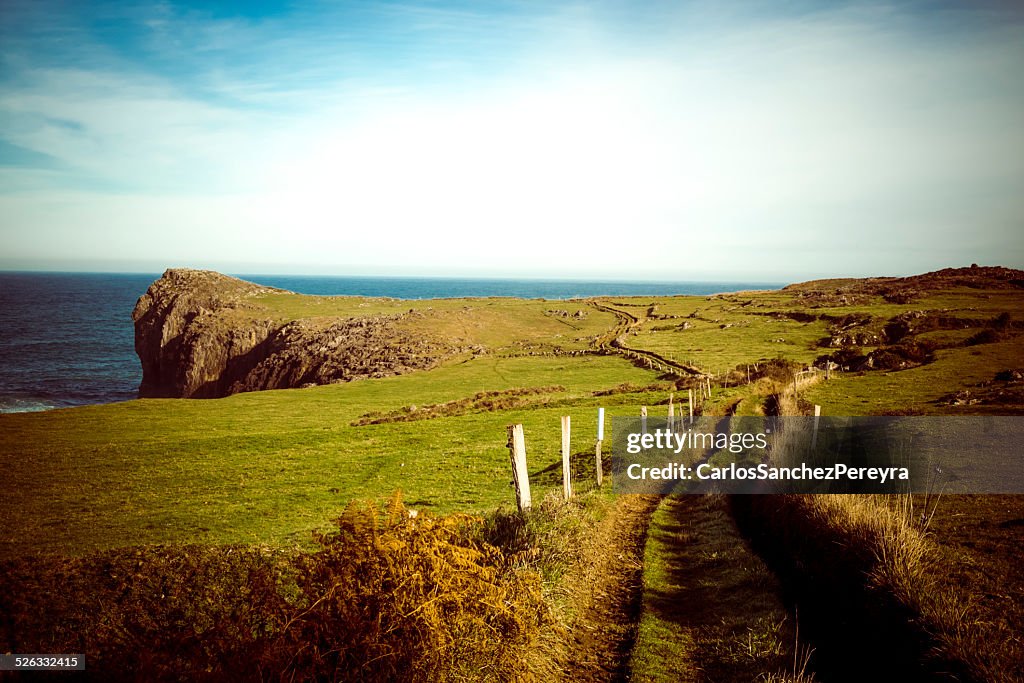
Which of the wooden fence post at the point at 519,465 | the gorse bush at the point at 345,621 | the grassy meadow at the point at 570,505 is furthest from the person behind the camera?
the wooden fence post at the point at 519,465

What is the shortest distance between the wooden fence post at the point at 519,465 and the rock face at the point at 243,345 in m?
49.5

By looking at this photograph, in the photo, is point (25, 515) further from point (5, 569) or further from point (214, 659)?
point (214, 659)

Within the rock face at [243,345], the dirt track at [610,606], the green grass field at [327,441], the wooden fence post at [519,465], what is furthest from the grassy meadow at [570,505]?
the rock face at [243,345]

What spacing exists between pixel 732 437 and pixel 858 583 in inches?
743

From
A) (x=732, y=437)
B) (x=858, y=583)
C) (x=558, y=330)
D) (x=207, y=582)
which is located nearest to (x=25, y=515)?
(x=207, y=582)

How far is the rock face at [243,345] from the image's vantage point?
64500mm

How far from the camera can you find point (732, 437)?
1128 inches

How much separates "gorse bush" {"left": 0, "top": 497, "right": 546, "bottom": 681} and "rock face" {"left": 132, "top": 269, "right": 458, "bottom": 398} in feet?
172

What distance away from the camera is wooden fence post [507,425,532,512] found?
40.7 ft

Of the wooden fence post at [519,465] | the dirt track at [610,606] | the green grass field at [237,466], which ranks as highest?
the wooden fence post at [519,465]

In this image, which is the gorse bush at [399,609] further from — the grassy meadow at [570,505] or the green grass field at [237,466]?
the green grass field at [237,466]

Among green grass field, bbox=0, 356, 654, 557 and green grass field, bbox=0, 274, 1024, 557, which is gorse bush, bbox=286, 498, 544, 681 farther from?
green grass field, bbox=0, 356, 654, 557

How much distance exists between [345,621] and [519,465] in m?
6.96

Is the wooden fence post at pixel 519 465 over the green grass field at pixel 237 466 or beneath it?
over
